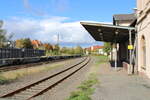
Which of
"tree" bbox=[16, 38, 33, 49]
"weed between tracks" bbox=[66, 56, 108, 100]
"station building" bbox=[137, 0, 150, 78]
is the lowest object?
"weed between tracks" bbox=[66, 56, 108, 100]

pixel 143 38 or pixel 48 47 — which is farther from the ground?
pixel 48 47

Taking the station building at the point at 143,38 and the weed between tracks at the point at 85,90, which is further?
the station building at the point at 143,38

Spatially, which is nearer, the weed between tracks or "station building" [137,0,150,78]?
the weed between tracks

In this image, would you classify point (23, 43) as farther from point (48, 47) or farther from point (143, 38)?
point (143, 38)

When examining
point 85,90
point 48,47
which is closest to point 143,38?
point 85,90

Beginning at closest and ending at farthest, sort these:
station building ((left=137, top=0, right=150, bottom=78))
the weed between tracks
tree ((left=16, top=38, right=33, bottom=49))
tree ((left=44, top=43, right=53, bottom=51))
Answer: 1. the weed between tracks
2. station building ((left=137, top=0, right=150, bottom=78))
3. tree ((left=16, top=38, right=33, bottom=49))
4. tree ((left=44, top=43, right=53, bottom=51))

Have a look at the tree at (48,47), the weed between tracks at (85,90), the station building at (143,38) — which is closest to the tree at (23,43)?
the tree at (48,47)

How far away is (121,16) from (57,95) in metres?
35.1

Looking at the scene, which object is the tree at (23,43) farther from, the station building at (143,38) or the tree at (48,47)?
the station building at (143,38)

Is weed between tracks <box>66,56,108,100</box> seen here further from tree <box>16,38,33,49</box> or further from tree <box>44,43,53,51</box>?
tree <box>44,43,53,51</box>

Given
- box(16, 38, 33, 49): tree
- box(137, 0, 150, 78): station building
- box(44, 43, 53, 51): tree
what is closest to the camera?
box(137, 0, 150, 78): station building

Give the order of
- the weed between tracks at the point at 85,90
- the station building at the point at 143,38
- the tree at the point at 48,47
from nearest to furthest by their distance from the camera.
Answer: the weed between tracks at the point at 85,90 < the station building at the point at 143,38 < the tree at the point at 48,47

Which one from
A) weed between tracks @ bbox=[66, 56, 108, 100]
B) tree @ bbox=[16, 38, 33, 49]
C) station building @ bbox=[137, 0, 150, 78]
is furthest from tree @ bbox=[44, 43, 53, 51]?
weed between tracks @ bbox=[66, 56, 108, 100]

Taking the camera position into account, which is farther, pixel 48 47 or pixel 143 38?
pixel 48 47
